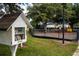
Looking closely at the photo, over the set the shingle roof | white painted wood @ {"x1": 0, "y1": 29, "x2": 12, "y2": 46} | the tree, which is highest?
the tree

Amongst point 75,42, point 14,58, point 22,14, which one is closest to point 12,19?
point 22,14

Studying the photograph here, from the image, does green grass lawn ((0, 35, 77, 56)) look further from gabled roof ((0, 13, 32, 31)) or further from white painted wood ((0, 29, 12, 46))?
gabled roof ((0, 13, 32, 31))

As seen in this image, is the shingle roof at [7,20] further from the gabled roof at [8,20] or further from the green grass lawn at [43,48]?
the green grass lawn at [43,48]

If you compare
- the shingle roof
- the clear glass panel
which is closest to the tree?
the shingle roof

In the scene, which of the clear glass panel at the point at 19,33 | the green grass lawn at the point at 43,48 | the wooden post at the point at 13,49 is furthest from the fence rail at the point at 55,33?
the wooden post at the point at 13,49

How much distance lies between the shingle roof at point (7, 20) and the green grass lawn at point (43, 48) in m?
0.32

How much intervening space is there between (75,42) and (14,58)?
930 mm

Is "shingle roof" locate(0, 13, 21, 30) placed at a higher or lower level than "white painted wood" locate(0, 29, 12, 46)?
higher

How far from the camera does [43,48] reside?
2.79 m

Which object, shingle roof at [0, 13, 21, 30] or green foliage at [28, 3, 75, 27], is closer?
shingle roof at [0, 13, 21, 30]

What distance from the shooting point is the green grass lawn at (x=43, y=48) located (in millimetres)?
2727

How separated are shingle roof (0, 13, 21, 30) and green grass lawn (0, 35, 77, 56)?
12.6 inches

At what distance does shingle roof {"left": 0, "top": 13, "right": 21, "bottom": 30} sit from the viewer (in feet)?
8.43

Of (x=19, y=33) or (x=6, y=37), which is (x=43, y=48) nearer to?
(x=19, y=33)
